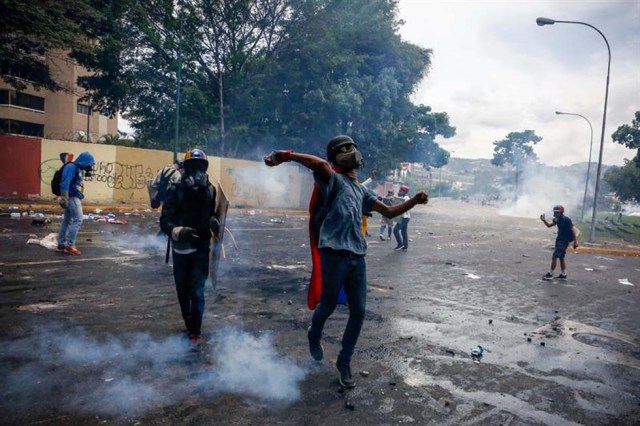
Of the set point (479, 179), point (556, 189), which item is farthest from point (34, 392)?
point (479, 179)

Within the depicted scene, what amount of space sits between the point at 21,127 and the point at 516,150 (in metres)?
78.3

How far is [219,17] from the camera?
88.9 ft

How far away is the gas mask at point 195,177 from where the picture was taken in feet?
13.7

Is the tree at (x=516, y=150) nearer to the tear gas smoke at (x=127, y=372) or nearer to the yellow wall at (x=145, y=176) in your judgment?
the yellow wall at (x=145, y=176)

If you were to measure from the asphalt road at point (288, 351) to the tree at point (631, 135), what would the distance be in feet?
128

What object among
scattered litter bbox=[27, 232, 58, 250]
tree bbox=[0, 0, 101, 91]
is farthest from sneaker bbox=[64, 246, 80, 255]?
Answer: tree bbox=[0, 0, 101, 91]

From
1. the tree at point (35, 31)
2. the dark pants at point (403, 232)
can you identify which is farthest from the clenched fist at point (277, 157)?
the tree at point (35, 31)

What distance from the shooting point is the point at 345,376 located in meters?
3.52

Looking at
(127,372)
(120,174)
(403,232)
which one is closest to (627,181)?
(403,232)

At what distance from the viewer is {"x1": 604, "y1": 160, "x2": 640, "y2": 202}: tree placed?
1580 inches

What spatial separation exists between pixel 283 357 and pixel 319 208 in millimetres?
1494

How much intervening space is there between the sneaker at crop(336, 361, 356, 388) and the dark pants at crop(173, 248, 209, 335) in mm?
1525

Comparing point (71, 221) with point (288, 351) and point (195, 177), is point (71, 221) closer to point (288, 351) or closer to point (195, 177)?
point (195, 177)

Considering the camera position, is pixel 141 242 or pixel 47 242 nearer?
pixel 47 242
